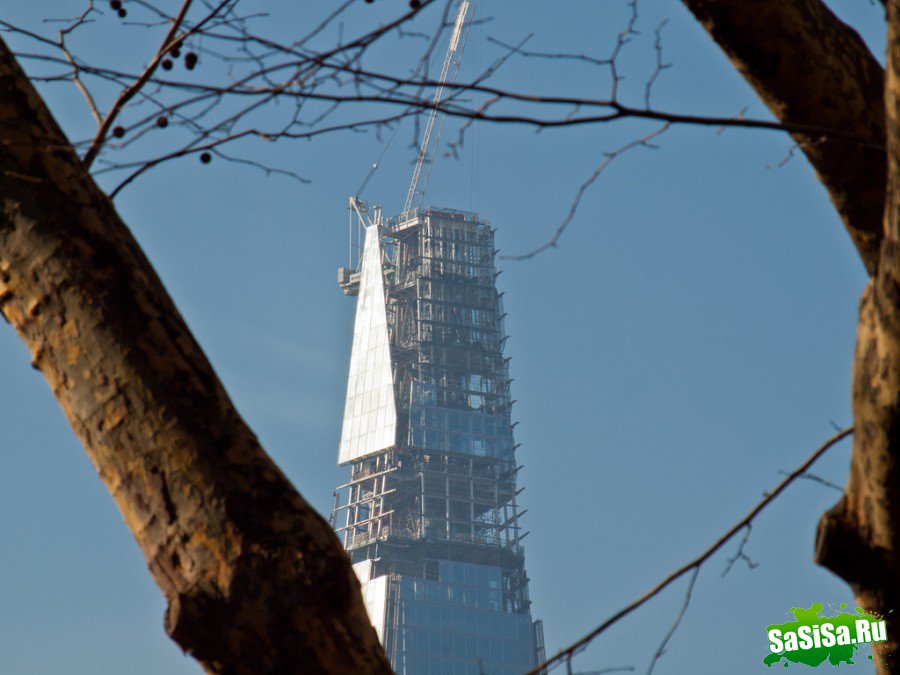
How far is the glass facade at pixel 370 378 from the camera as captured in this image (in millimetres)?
94688

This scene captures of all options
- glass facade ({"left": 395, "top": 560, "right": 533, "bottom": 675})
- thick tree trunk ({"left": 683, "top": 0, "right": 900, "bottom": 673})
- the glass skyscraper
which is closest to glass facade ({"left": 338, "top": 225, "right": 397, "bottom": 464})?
the glass skyscraper

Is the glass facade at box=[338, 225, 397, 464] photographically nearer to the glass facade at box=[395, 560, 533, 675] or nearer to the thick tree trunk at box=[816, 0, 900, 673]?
the glass facade at box=[395, 560, 533, 675]

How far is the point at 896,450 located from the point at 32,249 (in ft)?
5.35

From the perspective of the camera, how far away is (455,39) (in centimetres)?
10881

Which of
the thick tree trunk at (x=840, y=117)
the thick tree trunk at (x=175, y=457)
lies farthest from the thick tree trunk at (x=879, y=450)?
the thick tree trunk at (x=175, y=457)

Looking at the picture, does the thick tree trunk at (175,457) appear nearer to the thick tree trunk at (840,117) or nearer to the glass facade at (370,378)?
the thick tree trunk at (840,117)

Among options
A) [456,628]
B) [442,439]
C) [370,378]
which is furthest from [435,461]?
[456,628]

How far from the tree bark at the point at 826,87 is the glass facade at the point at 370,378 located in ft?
299

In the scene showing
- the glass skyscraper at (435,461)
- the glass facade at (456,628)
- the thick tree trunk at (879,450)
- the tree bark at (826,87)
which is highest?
the glass skyscraper at (435,461)

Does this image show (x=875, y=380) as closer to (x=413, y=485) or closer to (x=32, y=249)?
(x=32, y=249)

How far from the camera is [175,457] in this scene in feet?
6.95

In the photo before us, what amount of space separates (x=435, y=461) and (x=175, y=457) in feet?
304

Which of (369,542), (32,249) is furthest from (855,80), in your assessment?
(369,542)

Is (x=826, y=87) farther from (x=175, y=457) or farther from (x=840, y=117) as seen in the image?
(x=175, y=457)
